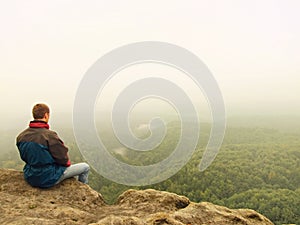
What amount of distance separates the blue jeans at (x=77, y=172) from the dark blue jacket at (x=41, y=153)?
0.27 m

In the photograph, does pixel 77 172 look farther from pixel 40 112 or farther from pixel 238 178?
pixel 238 178

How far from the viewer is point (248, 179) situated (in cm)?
7912

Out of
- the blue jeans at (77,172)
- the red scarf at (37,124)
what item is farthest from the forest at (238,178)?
the red scarf at (37,124)

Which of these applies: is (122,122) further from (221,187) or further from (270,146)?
(270,146)

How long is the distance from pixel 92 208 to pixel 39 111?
2.33 meters

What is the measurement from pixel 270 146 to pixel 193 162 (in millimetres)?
44346

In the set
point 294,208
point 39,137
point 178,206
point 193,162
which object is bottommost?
point 294,208

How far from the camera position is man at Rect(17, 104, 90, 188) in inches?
203

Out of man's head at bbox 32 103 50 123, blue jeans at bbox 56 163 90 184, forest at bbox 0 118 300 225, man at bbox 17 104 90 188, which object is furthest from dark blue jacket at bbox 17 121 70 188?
forest at bbox 0 118 300 225

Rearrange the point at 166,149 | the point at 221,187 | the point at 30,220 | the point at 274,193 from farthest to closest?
the point at 166,149
the point at 221,187
the point at 274,193
the point at 30,220

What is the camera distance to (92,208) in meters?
5.58

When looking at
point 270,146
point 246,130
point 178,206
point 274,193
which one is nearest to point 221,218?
point 178,206

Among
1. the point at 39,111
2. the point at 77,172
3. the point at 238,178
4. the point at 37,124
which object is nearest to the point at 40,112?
the point at 39,111

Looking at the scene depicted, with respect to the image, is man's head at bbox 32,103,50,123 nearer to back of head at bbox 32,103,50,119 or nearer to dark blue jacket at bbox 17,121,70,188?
back of head at bbox 32,103,50,119
